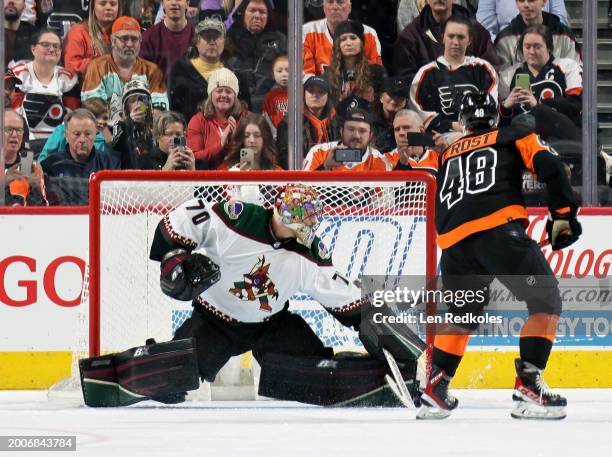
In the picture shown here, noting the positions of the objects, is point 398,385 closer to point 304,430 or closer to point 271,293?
point 271,293

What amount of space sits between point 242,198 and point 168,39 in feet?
4.53

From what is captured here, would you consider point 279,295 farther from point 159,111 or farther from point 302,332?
point 159,111

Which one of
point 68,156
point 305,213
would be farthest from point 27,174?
point 305,213

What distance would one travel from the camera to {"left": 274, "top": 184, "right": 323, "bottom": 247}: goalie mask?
4.55m

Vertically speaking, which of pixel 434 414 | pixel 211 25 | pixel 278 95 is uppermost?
pixel 211 25

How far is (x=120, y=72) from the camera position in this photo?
620 cm

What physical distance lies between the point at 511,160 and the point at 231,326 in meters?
1.26

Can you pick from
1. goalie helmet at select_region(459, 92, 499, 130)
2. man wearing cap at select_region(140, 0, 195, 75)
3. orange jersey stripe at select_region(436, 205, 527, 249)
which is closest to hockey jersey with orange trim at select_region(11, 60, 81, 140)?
man wearing cap at select_region(140, 0, 195, 75)

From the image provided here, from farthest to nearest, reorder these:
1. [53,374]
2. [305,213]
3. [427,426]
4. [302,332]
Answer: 1. [53,374]
2. [302,332]
3. [305,213]
4. [427,426]

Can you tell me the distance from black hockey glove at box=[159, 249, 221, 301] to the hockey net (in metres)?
0.60

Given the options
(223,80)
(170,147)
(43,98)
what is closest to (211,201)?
(170,147)

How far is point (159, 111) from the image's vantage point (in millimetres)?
6203

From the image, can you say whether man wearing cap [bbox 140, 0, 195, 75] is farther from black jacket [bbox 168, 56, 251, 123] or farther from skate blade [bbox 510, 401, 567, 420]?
skate blade [bbox 510, 401, 567, 420]

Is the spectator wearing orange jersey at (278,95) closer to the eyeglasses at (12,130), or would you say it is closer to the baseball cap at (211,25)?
the baseball cap at (211,25)
